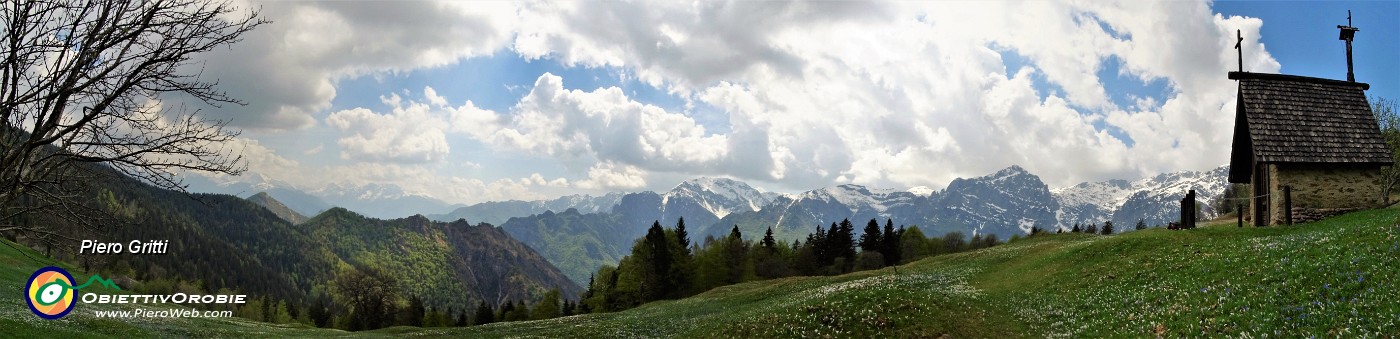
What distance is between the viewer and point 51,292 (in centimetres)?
2719

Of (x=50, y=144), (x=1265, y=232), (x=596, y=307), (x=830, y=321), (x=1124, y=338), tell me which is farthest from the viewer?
(x=596, y=307)

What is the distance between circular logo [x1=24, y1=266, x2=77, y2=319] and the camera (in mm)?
24641

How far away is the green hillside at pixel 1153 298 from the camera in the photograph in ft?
52.2

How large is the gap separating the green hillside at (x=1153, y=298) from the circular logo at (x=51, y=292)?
1503mm

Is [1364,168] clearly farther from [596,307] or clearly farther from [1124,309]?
[596,307]

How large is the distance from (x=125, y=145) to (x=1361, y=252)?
31368 millimetres

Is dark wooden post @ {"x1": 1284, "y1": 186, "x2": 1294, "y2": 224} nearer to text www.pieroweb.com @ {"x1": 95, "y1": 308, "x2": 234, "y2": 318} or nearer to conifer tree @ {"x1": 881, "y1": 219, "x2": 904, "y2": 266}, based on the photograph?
text www.pieroweb.com @ {"x1": 95, "y1": 308, "x2": 234, "y2": 318}

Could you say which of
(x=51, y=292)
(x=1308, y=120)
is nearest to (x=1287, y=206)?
(x=1308, y=120)

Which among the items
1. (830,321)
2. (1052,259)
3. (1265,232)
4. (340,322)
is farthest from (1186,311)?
(340,322)

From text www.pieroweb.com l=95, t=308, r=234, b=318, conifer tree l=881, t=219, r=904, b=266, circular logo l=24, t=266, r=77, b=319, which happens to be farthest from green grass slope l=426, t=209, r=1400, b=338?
conifer tree l=881, t=219, r=904, b=266

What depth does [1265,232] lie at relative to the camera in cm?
3069

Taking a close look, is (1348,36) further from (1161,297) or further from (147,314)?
(147,314)

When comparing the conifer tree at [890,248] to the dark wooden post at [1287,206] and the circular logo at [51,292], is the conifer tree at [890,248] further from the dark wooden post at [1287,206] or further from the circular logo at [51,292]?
the circular logo at [51,292]

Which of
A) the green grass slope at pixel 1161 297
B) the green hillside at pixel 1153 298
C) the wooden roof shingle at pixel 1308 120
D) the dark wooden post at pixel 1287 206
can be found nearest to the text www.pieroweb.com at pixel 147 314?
the green hillside at pixel 1153 298
